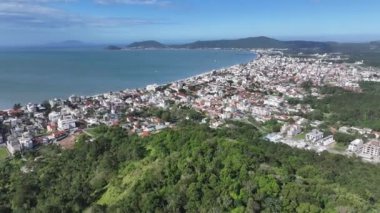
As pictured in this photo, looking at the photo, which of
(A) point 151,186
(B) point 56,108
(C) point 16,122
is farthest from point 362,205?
(B) point 56,108

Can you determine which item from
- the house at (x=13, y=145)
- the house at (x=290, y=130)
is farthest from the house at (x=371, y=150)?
the house at (x=13, y=145)

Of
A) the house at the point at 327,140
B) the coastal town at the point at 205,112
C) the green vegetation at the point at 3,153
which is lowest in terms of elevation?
the house at the point at 327,140

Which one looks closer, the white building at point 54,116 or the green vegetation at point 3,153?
the green vegetation at point 3,153

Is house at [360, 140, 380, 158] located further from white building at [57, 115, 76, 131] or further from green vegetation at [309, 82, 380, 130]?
white building at [57, 115, 76, 131]

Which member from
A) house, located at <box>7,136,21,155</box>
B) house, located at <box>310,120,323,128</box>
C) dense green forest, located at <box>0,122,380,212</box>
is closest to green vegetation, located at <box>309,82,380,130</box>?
house, located at <box>310,120,323,128</box>

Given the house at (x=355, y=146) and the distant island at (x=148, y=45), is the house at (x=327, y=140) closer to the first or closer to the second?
the house at (x=355, y=146)

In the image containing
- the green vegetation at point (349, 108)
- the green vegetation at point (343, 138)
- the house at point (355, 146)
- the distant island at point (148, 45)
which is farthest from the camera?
the distant island at point (148, 45)
